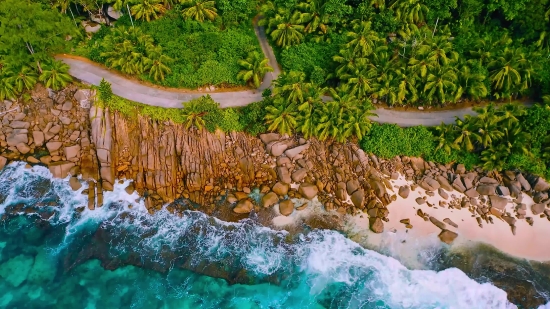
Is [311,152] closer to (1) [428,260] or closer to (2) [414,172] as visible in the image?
(2) [414,172]

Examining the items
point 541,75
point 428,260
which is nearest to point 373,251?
point 428,260

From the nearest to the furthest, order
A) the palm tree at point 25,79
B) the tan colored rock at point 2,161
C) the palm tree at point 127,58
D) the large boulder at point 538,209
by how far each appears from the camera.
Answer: the large boulder at point 538,209
the tan colored rock at point 2,161
the palm tree at point 25,79
the palm tree at point 127,58

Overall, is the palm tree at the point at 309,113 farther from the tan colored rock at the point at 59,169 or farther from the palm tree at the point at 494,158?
the tan colored rock at the point at 59,169

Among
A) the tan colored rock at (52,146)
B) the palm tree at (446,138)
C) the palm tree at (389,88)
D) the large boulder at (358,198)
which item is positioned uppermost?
the palm tree at (389,88)

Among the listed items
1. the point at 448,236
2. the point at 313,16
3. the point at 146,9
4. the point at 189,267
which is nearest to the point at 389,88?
the point at 313,16

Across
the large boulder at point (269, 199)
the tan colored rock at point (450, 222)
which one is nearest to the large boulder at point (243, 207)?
the large boulder at point (269, 199)

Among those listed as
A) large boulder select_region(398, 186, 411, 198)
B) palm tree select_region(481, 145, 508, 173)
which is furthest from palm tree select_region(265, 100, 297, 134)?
palm tree select_region(481, 145, 508, 173)
